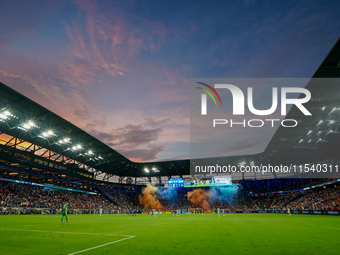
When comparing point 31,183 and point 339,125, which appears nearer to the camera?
point 339,125

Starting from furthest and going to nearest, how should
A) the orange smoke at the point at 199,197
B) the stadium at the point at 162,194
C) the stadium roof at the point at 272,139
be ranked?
the orange smoke at the point at 199,197 < the stadium roof at the point at 272,139 < the stadium at the point at 162,194

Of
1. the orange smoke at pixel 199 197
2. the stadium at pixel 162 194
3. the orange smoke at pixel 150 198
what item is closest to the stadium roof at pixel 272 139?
the stadium at pixel 162 194

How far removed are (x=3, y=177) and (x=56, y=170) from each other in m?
13.7

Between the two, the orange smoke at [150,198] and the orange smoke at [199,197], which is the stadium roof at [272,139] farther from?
the orange smoke at [150,198]

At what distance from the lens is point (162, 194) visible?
7856 centimetres

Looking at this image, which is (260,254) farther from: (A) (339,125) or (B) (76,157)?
(B) (76,157)

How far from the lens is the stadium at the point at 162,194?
9281 millimetres

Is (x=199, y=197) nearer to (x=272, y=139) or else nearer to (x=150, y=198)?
(x=150, y=198)

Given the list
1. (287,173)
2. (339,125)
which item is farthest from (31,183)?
(287,173)

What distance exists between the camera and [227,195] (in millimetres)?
72312

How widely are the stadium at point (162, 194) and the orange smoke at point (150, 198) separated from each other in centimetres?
44

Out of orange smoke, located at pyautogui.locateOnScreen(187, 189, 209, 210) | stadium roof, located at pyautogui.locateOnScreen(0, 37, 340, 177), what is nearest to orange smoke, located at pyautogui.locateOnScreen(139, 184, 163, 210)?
orange smoke, located at pyautogui.locateOnScreen(187, 189, 209, 210)

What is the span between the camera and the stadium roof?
24352 mm

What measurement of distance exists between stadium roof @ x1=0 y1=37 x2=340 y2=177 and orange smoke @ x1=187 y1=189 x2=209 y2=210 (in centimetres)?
1527
